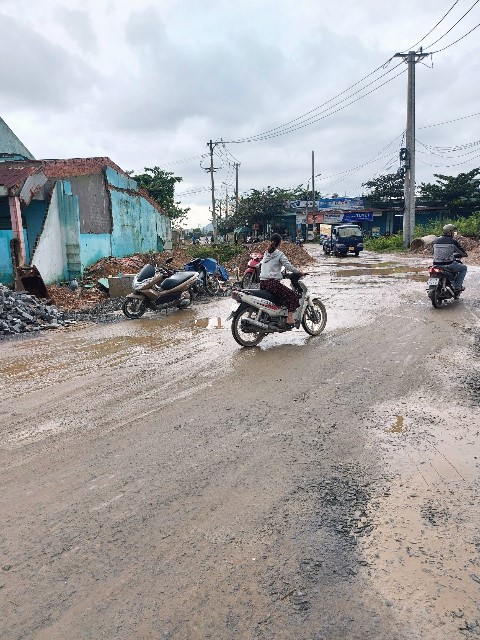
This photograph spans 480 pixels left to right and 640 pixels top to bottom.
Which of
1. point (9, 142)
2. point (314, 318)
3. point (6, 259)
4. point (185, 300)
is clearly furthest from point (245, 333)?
point (9, 142)

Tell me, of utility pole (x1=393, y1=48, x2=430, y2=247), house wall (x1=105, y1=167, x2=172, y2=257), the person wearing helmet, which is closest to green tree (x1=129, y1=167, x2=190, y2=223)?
house wall (x1=105, y1=167, x2=172, y2=257)

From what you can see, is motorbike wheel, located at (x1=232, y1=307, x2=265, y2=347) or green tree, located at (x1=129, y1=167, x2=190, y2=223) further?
green tree, located at (x1=129, y1=167, x2=190, y2=223)

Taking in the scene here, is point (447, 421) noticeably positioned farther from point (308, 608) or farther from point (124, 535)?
point (124, 535)

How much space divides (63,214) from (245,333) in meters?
10.7

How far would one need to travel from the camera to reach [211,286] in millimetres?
13734

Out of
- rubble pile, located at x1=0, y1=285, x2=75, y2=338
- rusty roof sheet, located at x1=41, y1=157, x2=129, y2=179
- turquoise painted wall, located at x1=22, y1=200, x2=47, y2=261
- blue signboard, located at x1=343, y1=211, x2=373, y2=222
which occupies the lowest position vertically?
rubble pile, located at x1=0, y1=285, x2=75, y2=338

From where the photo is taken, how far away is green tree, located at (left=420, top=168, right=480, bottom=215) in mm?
43625

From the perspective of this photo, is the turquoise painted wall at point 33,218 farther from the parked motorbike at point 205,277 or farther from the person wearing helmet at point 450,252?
the person wearing helmet at point 450,252

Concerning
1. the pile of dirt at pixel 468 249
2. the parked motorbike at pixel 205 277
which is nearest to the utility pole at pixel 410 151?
the pile of dirt at pixel 468 249

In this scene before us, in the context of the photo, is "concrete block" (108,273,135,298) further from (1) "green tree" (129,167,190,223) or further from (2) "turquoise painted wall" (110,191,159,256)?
(1) "green tree" (129,167,190,223)

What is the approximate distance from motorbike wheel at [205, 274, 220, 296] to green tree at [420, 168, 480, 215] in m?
38.2

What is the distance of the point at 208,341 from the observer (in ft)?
25.7

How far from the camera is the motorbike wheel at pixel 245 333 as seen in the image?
727 cm

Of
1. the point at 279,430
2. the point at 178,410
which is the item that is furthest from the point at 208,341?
the point at 279,430
